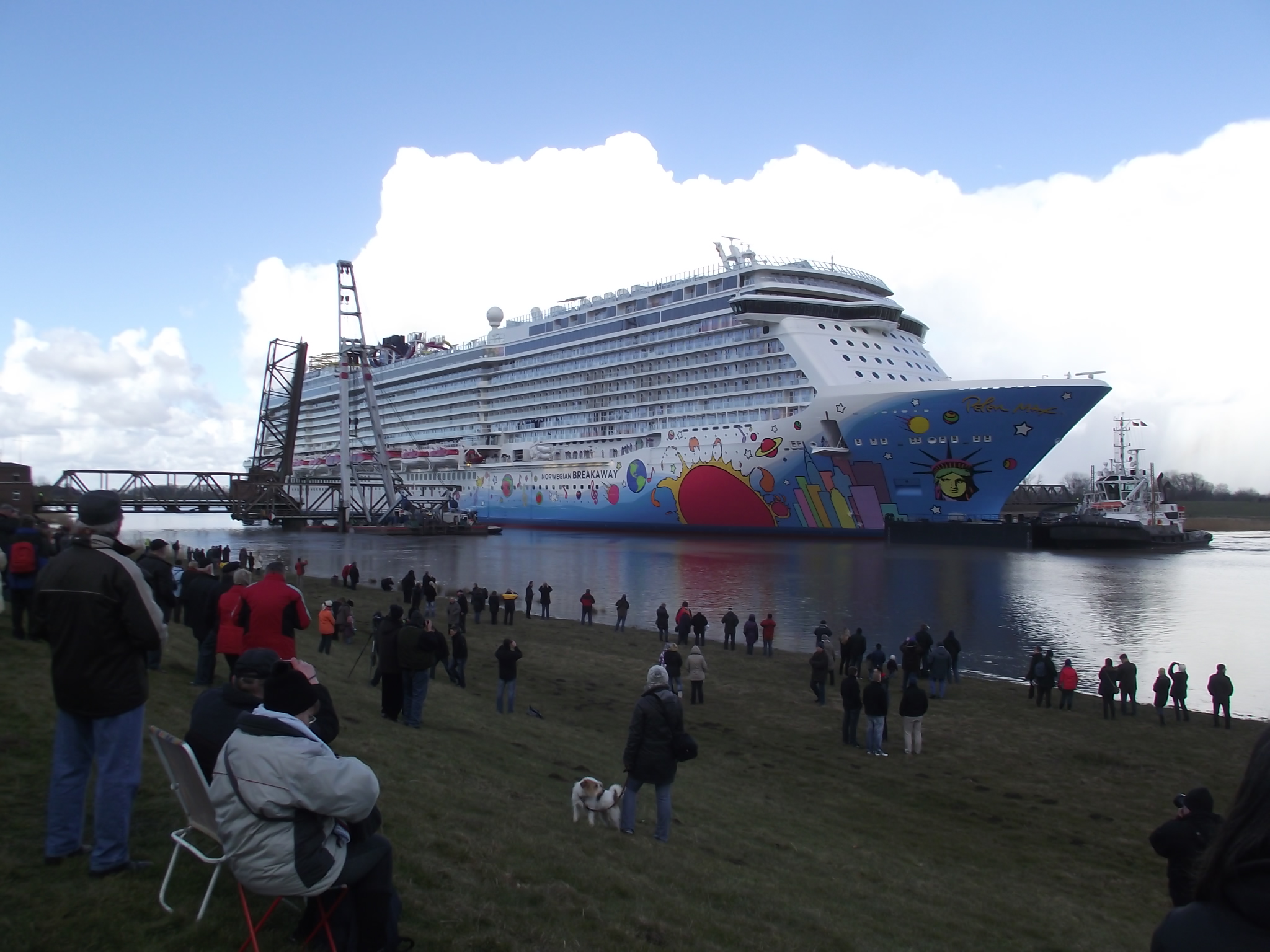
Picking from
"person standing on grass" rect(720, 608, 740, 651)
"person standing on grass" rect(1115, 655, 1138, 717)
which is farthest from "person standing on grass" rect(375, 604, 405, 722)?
"person standing on grass" rect(1115, 655, 1138, 717)

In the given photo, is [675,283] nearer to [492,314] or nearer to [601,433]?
[601,433]

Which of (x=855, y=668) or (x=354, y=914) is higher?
(x=354, y=914)

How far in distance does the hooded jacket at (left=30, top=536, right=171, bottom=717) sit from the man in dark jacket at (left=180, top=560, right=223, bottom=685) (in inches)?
162

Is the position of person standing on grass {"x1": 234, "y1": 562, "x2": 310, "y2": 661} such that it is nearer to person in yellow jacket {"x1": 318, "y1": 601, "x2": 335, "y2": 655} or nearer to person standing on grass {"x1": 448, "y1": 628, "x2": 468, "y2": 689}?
person standing on grass {"x1": 448, "y1": 628, "x2": 468, "y2": 689}

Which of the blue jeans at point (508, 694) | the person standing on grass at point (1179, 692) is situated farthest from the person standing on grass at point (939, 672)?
the blue jeans at point (508, 694)

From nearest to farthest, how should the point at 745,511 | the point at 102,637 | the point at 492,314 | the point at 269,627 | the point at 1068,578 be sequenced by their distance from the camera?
the point at 102,637 → the point at 269,627 → the point at 1068,578 → the point at 745,511 → the point at 492,314

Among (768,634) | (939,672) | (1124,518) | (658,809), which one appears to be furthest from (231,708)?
(1124,518)

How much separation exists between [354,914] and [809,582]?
3035 centimetres

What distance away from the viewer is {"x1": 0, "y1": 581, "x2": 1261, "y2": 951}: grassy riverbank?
4105 mm

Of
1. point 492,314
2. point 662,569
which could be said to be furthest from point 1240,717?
point 492,314

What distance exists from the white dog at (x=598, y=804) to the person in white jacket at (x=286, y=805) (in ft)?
10.6

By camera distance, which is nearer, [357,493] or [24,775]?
[24,775]

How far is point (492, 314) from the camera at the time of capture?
3056 inches

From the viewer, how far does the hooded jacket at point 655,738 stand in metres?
6.16
